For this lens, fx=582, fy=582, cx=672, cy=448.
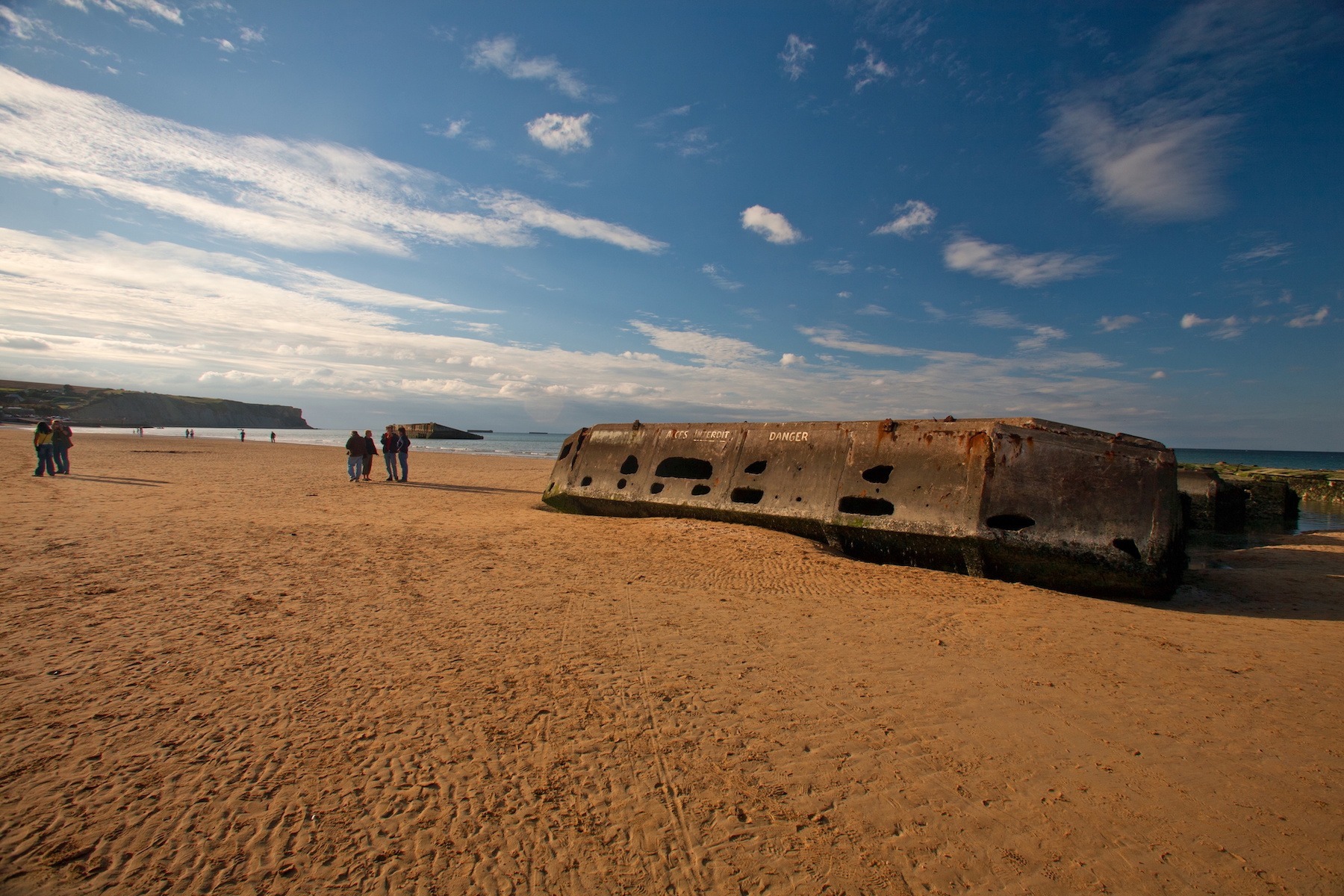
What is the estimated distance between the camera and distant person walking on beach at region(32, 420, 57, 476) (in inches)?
505

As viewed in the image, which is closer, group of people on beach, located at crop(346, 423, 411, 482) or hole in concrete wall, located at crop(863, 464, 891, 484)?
hole in concrete wall, located at crop(863, 464, 891, 484)

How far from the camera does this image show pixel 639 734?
2947mm

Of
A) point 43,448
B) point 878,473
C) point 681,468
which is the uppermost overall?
point 878,473

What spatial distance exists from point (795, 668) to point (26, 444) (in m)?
35.1

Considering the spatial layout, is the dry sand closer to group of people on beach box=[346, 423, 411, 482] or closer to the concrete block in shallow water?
the concrete block in shallow water

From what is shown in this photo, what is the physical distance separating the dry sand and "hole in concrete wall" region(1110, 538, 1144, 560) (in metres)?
0.55

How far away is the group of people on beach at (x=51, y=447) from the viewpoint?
12930 millimetres

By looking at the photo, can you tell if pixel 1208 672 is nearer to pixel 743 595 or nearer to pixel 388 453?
pixel 743 595

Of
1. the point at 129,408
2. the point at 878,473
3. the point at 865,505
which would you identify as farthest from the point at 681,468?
the point at 129,408

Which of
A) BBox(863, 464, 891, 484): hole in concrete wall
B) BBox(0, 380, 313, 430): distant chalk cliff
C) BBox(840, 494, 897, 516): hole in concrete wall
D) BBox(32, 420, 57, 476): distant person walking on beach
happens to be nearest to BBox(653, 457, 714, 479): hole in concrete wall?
BBox(840, 494, 897, 516): hole in concrete wall

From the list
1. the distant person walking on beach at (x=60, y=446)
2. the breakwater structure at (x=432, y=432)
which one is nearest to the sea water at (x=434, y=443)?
the breakwater structure at (x=432, y=432)

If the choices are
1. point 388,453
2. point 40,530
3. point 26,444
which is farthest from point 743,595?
point 26,444

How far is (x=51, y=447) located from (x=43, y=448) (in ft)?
1.67

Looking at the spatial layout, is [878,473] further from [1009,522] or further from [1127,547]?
[1127,547]
